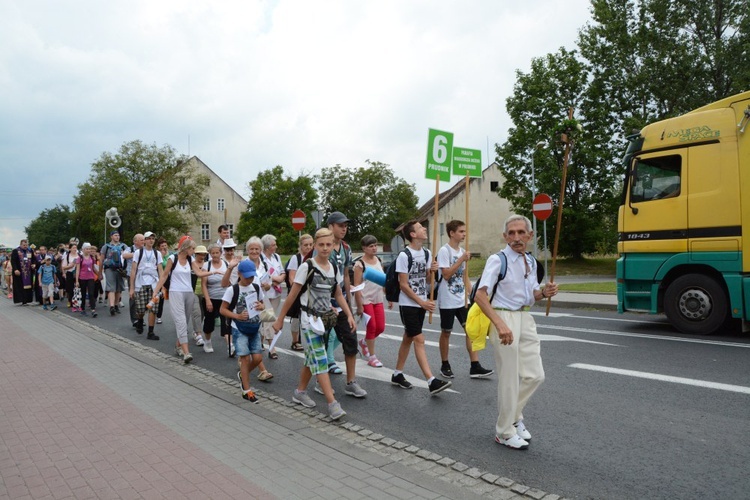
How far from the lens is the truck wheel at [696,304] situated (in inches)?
367

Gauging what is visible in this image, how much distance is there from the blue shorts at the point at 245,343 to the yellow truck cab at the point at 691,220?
6.89m

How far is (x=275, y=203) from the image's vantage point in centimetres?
6612

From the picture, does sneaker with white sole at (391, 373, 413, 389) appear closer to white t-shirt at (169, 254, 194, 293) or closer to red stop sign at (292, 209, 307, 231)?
white t-shirt at (169, 254, 194, 293)

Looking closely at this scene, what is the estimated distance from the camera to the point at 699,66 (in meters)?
30.4

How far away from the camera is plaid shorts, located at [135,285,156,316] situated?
35.9 feet

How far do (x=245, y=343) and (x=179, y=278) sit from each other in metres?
3.07

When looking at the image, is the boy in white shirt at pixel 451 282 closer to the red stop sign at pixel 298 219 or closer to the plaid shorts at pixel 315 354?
the plaid shorts at pixel 315 354

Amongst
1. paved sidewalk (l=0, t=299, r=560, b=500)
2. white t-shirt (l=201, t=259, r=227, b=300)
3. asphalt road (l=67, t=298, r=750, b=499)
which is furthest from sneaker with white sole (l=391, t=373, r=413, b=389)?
white t-shirt (l=201, t=259, r=227, b=300)

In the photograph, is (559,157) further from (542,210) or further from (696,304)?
(696,304)

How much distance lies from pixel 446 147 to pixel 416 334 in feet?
Result: 10.2

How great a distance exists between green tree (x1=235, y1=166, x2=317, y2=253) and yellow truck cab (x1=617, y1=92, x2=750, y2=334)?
2195 inches

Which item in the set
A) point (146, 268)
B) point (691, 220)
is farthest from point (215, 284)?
point (691, 220)

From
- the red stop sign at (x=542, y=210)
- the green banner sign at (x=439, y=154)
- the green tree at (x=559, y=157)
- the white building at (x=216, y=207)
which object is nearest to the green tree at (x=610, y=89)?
the green tree at (x=559, y=157)

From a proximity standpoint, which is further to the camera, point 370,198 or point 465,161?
point 370,198
